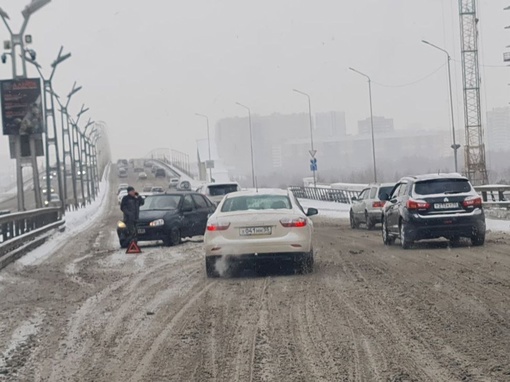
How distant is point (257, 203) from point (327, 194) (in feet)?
155

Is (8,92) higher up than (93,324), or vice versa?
(8,92)

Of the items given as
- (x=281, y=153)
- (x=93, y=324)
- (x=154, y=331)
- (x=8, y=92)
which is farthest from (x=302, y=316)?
(x=281, y=153)

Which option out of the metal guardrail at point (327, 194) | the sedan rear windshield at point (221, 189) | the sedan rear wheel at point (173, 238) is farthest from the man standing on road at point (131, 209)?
the metal guardrail at point (327, 194)

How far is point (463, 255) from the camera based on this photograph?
55.2 ft

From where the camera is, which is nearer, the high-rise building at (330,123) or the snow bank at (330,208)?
the snow bank at (330,208)

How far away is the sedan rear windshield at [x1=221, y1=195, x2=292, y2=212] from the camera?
581 inches

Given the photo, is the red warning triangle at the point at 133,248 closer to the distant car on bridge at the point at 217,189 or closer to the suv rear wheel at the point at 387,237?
the suv rear wheel at the point at 387,237

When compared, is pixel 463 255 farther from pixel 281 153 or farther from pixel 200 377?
pixel 281 153

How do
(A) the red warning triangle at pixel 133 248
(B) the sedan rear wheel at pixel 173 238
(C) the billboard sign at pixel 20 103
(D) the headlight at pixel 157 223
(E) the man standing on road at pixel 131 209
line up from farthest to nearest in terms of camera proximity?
(C) the billboard sign at pixel 20 103 < (B) the sedan rear wheel at pixel 173 238 < (D) the headlight at pixel 157 223 < (E) the man standing on road at pixel 131 209 < (A) the red warning triangle at pixel 133 248

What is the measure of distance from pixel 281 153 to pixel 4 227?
16113 cm

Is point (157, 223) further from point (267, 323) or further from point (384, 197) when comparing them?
point (267, 323)

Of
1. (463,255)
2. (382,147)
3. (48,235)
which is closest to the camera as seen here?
(463,255)

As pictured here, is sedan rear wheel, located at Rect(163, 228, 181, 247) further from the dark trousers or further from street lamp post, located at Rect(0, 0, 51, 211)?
street lamp post, located at Rect(0, 0, 51, 211)

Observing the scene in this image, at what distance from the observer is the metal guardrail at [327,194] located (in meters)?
56.6
